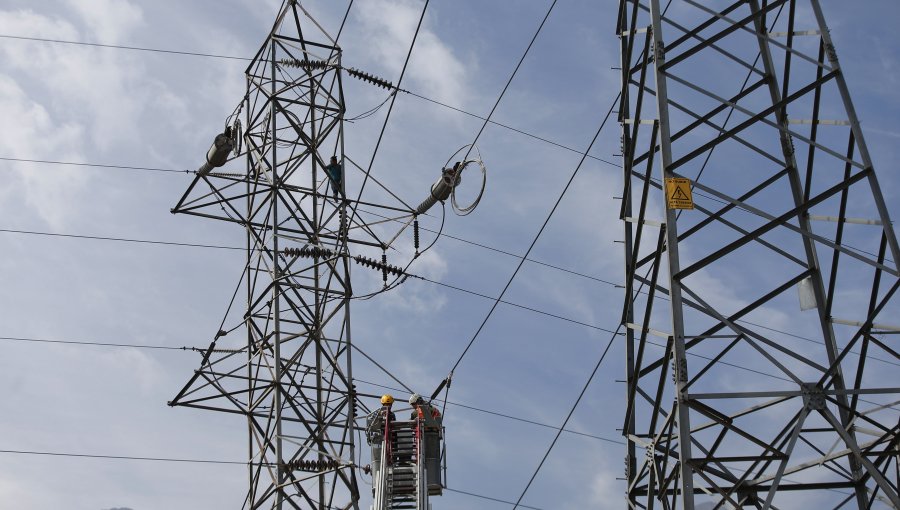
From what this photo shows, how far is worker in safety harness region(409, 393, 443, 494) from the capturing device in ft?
62.4

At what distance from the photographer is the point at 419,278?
22.6 m

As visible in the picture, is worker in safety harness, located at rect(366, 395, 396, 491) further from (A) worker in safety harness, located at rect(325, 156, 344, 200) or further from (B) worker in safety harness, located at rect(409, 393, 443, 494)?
(A) worker in safety harness, located at rect(325, 156, 344, 200)

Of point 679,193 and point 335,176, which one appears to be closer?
point 679,193

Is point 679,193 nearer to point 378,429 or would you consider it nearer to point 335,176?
point 378,429

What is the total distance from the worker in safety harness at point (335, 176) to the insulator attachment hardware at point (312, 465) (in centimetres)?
534

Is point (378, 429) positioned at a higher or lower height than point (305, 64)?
lower

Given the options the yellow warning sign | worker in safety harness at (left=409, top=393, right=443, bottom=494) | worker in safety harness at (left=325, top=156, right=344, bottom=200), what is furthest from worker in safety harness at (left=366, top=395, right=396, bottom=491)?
the yellow warning sign

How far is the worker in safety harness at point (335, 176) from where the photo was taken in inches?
881

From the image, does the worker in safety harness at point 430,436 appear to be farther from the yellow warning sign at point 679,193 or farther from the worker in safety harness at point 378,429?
the yellow warning sign at point 679,193

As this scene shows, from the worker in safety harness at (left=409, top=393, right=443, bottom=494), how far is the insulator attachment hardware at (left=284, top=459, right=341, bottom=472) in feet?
5.52

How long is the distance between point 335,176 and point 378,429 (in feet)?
18.3

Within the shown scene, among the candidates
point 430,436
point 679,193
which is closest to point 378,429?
point 430,436

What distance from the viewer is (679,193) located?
14.0 m

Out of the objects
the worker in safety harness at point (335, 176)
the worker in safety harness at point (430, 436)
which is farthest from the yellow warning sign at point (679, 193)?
the worker in safety harness at point (335, 176)
